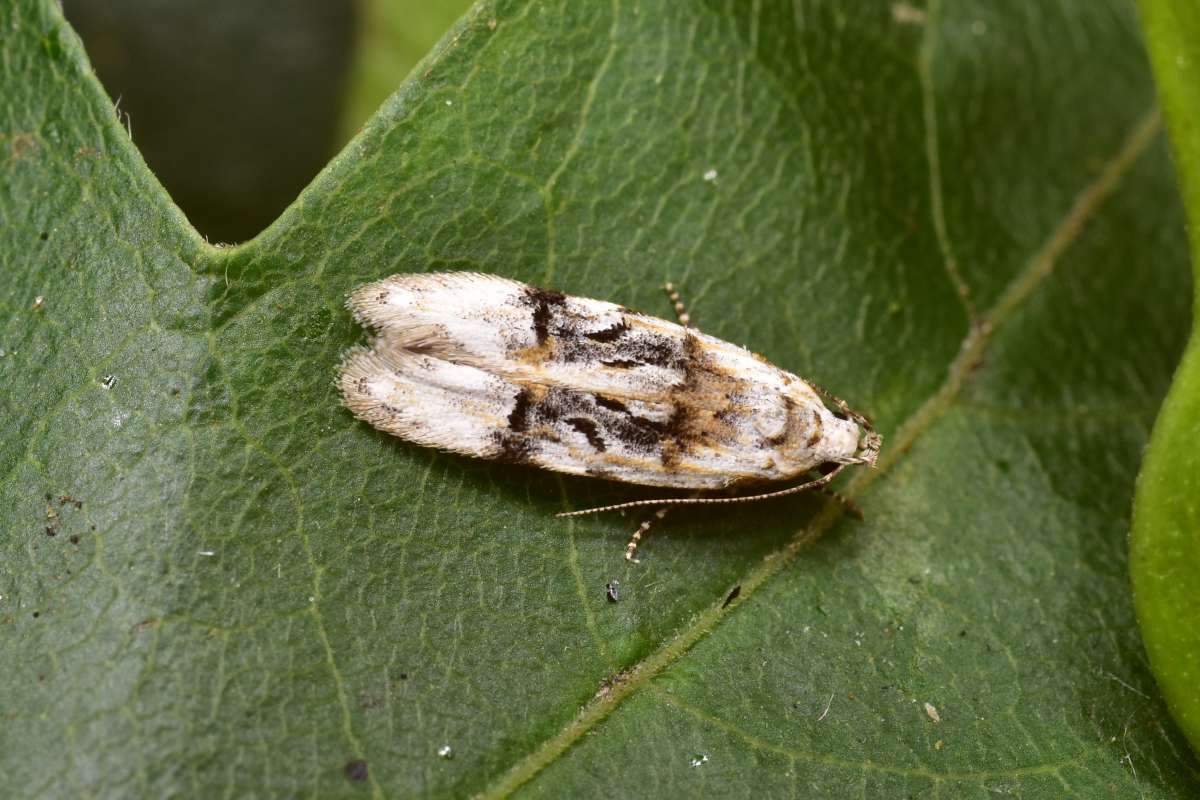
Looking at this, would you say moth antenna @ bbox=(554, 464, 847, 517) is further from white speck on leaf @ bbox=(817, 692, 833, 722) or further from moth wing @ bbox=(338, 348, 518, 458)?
white speck on leaf @ bbox=(817, 692, 833, 722)

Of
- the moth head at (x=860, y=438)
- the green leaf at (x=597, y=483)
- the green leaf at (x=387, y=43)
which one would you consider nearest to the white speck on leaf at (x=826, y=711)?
the green leaf at (x=597, y=483)

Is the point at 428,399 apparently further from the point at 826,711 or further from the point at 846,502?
the point at 826,711

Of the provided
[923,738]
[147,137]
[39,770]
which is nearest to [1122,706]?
[923,738]

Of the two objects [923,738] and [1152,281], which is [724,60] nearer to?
[1152,281]

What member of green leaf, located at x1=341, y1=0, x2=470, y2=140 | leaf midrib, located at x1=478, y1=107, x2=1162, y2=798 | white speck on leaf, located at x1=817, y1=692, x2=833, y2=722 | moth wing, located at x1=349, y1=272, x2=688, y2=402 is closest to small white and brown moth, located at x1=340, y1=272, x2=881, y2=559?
moth wing, located at x1=349, y1=272, x2=688, y2=402

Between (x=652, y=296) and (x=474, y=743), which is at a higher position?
(x=652, y=296)

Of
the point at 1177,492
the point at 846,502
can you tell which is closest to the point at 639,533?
the point at 846,502

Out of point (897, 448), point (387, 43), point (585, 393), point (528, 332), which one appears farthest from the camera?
point (387, 43)
